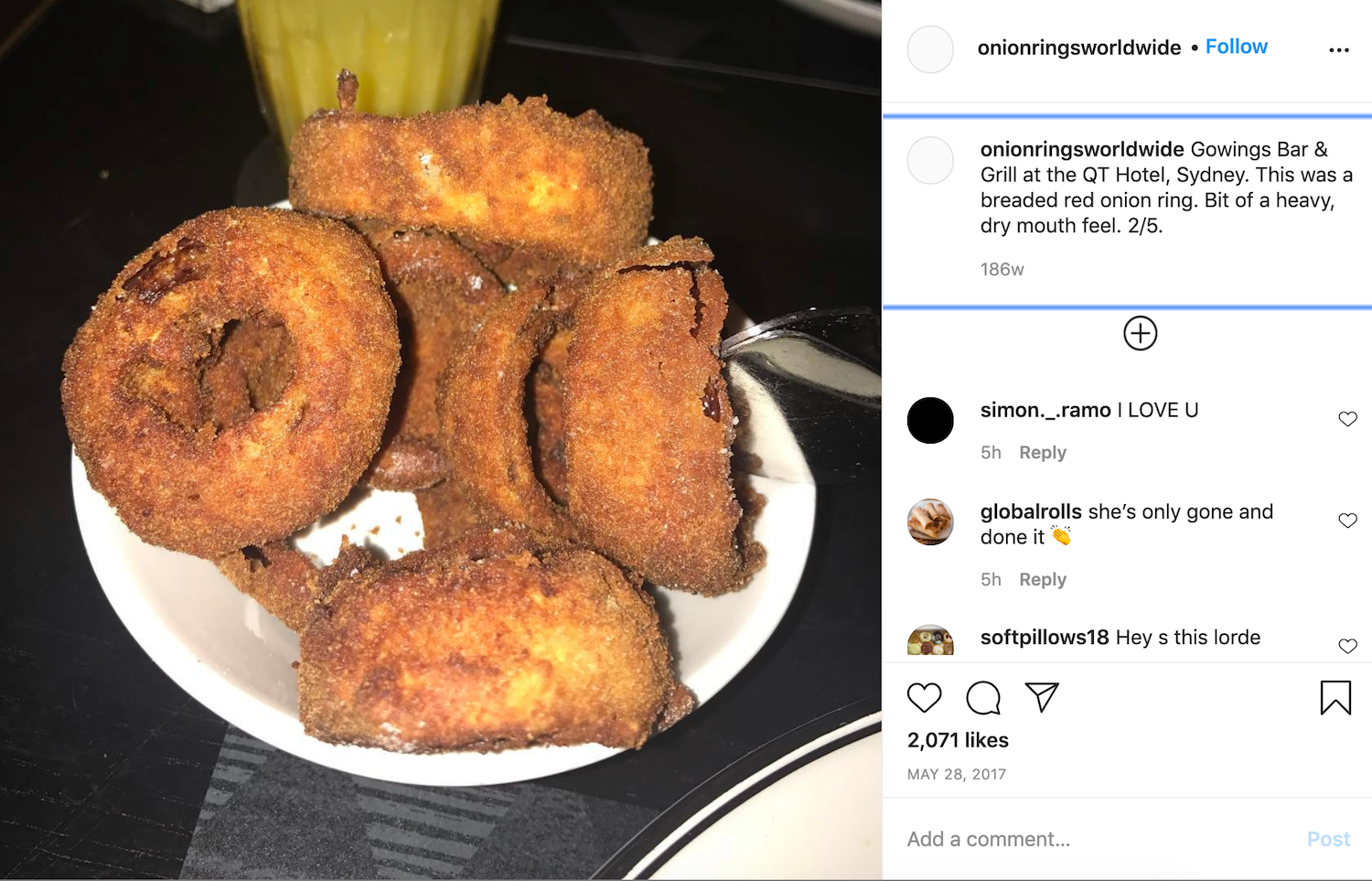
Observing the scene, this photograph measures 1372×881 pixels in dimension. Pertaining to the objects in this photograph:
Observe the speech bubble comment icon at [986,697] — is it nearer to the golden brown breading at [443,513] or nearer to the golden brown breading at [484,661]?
the golden brown breading at [484,661]

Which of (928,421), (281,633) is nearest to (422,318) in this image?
(281,633)

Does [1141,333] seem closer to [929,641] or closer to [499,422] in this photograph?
[929,641]

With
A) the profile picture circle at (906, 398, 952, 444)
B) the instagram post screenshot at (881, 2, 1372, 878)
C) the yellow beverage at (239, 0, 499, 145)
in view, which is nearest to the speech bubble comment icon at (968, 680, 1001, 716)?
the instagram post screenshot at (881, 2, 1372, 878)

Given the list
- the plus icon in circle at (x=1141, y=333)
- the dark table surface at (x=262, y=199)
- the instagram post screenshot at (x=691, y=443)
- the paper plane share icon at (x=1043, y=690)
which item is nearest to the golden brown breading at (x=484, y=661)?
the instagram post screenshot at (x=691, y=443)

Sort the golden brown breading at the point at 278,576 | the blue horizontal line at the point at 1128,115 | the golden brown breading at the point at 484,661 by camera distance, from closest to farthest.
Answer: the blue horizontal line at the point at 1128,115 → the golden brown breading at the point at 484,661 → the golden brown breading at the point at 278,576

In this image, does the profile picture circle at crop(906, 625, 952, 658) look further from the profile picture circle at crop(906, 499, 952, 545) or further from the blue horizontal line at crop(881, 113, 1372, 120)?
the blue horizontal line at crop(881, 113, 1372, 120)
